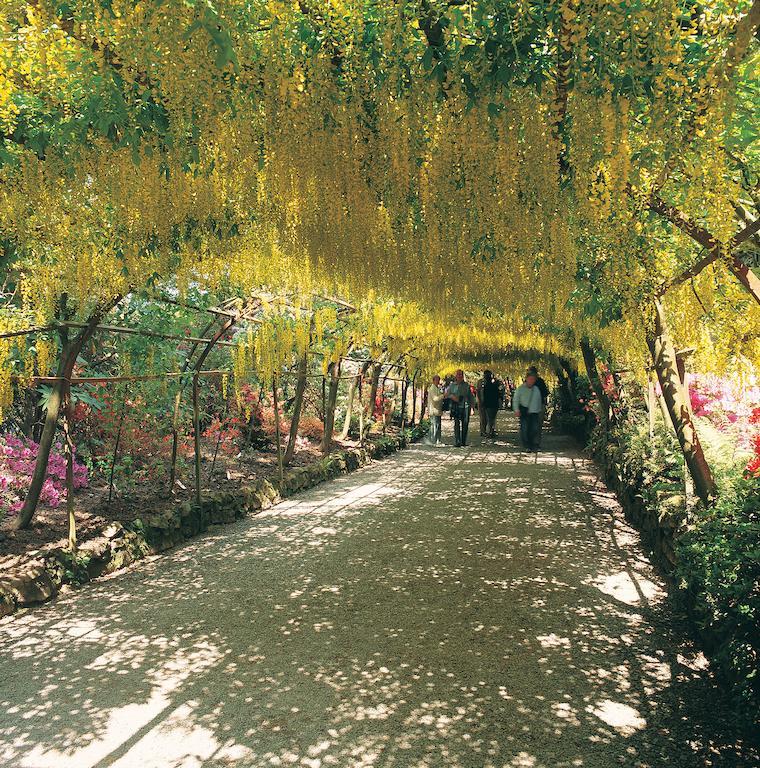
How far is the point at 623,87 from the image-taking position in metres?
2.06

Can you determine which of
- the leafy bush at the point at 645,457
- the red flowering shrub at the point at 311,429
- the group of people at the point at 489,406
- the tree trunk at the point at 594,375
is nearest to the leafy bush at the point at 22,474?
the leafy bush at the point at 645,457

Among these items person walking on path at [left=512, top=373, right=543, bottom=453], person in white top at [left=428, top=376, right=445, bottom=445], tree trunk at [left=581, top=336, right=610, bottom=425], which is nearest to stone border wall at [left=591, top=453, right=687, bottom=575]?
tree trunk at [left=581, top=336, right=610, bottom=425]

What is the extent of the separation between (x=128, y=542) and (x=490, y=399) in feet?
32.9

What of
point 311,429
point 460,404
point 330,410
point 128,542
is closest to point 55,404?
point 128,542

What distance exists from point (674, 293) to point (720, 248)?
1.32 metres

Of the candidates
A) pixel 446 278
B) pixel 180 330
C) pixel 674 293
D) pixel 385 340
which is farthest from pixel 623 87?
pixel 385 340

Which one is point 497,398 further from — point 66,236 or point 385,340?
point 66,236

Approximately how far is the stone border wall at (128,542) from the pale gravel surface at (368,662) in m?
0.17

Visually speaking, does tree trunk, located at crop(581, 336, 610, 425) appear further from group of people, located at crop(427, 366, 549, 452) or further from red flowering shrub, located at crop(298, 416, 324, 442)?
red flowering shrub, located at crop(298, 416, 324, 442)

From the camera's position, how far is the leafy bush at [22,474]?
5.11m

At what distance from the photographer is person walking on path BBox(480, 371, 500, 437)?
13.4 m

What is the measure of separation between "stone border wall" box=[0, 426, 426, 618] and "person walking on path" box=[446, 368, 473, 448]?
4656mm

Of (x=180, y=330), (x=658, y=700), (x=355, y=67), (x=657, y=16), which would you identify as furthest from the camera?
(x=180, y=330)

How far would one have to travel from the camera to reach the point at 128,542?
4.88 m
